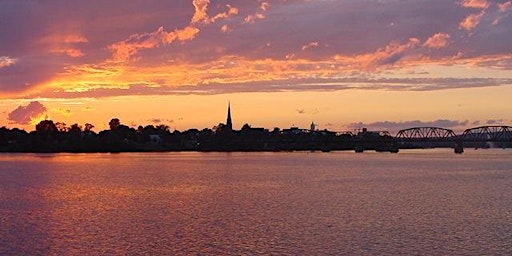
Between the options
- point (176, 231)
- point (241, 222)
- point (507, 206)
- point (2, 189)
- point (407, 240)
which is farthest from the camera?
point (2, 189)

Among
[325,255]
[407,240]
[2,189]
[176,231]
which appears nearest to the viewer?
[325,255]

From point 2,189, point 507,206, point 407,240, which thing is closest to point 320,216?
point 407,240

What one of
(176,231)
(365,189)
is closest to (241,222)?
(176,231)

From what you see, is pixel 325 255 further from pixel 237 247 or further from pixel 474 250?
pixel 474 250

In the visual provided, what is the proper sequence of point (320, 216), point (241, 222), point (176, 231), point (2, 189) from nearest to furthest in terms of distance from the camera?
point (176, 231)
point (241, 222)
point (320, 216)
point (2, 189)

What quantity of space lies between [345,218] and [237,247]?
1602 cm

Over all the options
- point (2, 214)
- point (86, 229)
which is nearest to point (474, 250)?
point (86, 229)

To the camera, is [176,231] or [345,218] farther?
[345,218]

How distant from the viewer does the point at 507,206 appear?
6388cm

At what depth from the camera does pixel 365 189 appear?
8556cm

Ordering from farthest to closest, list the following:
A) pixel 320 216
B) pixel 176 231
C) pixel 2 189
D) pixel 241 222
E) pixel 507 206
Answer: pixel 2 189 → pixel 507 206 → pixel 320 216 → pixel 241 222 → pixel 176 231

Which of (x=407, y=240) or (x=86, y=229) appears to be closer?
(x=407, y=240)

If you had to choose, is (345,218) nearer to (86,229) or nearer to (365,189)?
(86,229)

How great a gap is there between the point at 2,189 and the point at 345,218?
1946 inches
